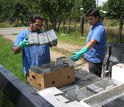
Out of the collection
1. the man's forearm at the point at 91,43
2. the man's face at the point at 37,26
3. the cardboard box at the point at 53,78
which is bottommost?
the cardboard box at the point at 53,78

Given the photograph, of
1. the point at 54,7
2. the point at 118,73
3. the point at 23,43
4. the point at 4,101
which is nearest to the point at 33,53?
the point at 23,43

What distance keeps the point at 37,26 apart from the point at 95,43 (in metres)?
0.94

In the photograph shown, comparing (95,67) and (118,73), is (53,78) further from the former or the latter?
(95,67)

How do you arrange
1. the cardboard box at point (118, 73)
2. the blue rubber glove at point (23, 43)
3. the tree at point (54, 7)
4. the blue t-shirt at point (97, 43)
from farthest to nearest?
the tree at point (54, 7)
the blue t-shirt at point (97, 43)
the blue rubber glove at point (23, 43)
the cardboard box at point (118, 73)

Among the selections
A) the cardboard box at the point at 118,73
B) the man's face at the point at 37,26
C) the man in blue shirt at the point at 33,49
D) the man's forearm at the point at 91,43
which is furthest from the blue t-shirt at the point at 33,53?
the cardboard box at the point at 118,73

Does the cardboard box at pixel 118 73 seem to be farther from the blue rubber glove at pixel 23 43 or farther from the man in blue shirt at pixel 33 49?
the blue rubber glove at pixel 23 43

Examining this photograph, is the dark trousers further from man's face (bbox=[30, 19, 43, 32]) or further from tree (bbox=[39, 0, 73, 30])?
tree (bbox=[39, 0, 73, 30])

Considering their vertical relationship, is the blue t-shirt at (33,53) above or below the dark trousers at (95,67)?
above

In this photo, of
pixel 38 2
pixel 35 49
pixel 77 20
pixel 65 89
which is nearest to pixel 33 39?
pixel 35 49

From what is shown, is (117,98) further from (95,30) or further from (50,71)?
(95,30)

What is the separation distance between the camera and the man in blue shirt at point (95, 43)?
4379mm

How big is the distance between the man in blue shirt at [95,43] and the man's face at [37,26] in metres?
0.65

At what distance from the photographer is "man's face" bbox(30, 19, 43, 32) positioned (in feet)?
13.8

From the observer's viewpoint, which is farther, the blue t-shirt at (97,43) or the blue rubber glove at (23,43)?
the blue t-shirt at (97,43)
